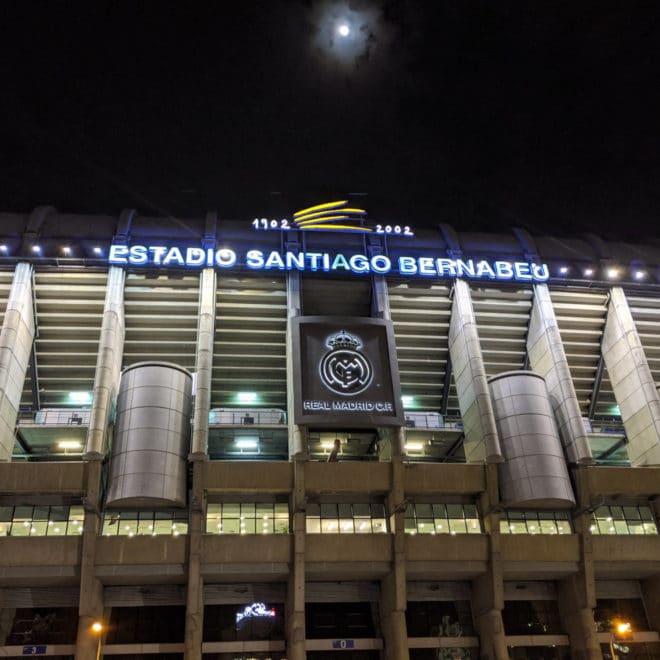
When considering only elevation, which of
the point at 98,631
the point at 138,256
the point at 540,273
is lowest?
the point at 98,631

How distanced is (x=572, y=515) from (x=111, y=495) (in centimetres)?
3273

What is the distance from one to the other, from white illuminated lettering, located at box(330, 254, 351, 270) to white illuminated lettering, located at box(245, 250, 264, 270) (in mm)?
5828

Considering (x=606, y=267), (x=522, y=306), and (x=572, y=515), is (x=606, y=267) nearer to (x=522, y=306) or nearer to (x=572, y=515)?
(x=522, y=306)

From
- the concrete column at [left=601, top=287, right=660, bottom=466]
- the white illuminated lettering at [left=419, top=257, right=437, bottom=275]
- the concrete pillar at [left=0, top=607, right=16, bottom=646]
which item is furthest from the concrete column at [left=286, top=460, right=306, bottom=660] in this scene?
the concrete column at [left=601, top=287, right=660, bottom=466]

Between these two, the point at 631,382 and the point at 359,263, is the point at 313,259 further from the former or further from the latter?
the point at 631,382

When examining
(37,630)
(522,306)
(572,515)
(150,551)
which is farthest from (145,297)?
(572,515)

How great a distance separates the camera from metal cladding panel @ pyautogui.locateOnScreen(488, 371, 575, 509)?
45.4 meters

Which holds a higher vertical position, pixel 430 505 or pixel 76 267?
pixel 76 267

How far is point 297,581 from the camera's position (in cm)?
4147

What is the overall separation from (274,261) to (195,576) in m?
24.3

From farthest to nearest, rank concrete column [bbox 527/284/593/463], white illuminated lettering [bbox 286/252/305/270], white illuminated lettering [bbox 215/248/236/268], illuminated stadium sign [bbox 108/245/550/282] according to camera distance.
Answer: white illuminated lettering [bbox 286/252/305/270] < white illuminated lettering [bbox 215/248/236/268] < illuminated stadium sign [bbox 108/245/550/282] < concrete column [bbox 527/284/593/463]

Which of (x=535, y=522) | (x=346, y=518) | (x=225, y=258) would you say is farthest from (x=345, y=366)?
(x=535, y=522)

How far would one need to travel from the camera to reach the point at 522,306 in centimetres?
5606

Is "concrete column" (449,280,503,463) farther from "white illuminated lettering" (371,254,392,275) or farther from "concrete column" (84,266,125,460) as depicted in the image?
"concrete column" (84,266,125,460)
